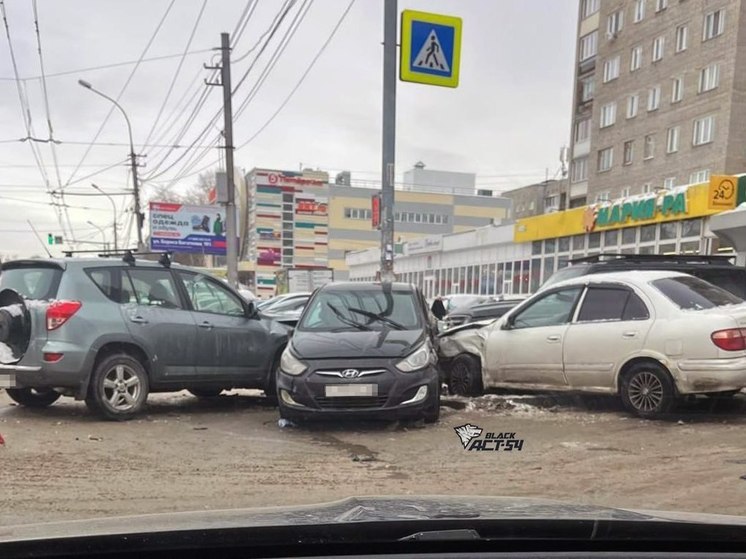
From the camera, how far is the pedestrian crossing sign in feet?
34.0

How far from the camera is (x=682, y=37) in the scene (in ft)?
115

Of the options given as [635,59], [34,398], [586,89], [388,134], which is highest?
[635,59]

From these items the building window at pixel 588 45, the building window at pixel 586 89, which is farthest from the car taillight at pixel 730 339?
the building window at pixel 586 89

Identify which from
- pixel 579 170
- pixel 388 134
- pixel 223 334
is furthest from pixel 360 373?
pixel 579 170

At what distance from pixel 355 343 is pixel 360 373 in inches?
17.5

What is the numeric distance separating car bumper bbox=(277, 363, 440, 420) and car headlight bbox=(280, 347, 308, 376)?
0.20ft

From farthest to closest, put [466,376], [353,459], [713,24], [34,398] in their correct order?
[713,24], [466,376], [34,398], [353,459]

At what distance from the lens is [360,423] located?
23.0 ft

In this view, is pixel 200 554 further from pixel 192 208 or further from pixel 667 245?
pixel 192 208

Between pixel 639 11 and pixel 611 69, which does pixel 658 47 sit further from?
pixel 611 69

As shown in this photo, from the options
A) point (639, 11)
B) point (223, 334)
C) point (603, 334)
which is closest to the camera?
point (603, 334)

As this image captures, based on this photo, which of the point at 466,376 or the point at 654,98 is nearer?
the point at 466,376

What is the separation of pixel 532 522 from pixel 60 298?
5.82 meters

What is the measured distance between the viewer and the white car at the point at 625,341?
20.6 ft
